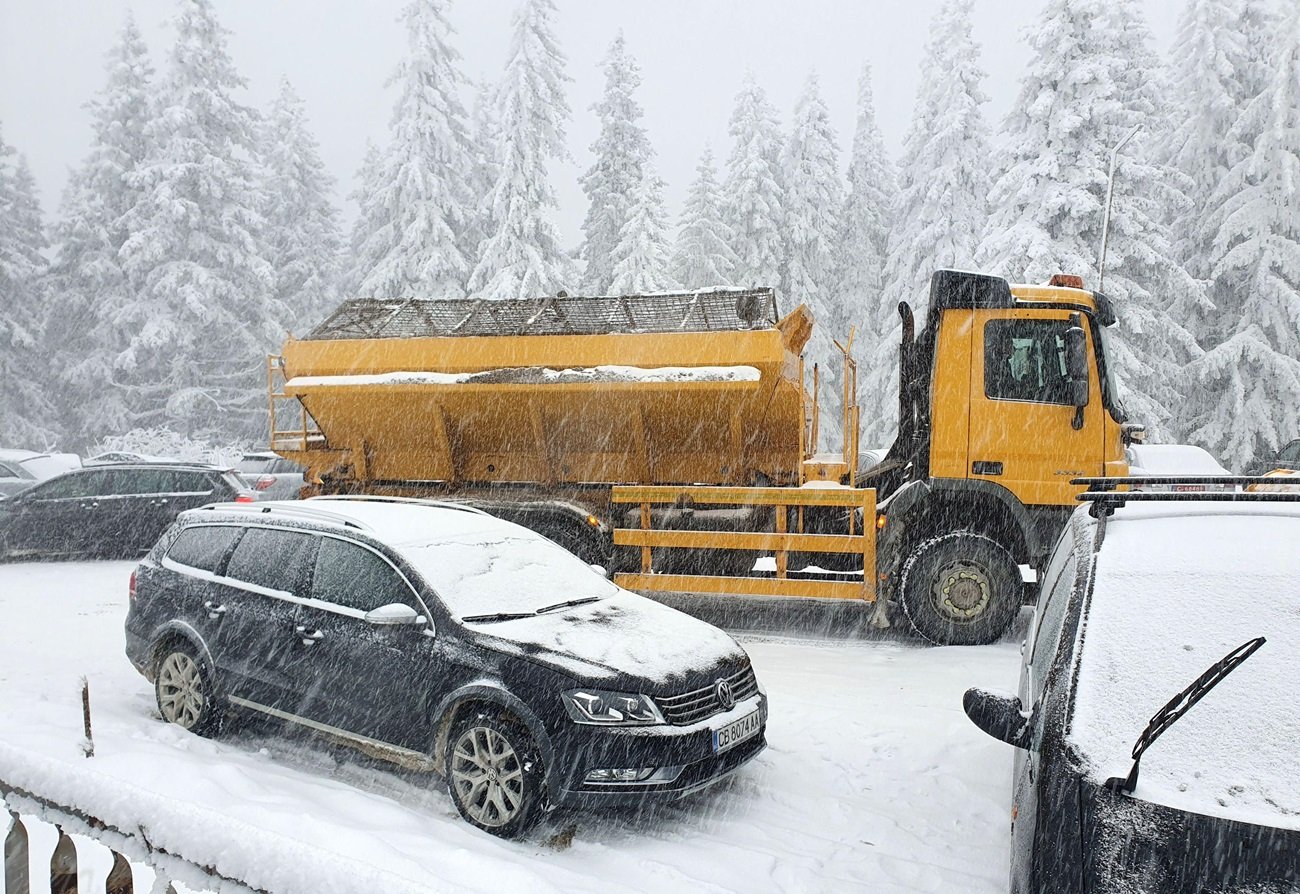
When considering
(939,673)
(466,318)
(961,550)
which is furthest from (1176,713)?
(466,318)

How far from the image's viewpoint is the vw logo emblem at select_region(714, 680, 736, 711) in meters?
4.87

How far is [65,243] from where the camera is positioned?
33.0 metres

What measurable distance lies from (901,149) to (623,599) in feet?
96.8

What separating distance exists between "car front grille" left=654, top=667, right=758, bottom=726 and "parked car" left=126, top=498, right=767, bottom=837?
10 mm

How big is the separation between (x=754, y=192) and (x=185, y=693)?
2980 centimetres

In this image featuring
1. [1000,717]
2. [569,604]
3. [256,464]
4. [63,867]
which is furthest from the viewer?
[256,464]

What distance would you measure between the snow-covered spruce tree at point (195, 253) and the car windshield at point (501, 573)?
2646cm

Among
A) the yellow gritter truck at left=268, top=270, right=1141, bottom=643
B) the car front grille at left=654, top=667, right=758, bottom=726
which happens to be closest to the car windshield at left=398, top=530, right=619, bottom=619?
the car front grille at left=654, top=667, right=758, bottom=726

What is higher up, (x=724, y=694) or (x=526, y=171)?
(x=526, y=171)

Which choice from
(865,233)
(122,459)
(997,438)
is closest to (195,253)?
(122,459)

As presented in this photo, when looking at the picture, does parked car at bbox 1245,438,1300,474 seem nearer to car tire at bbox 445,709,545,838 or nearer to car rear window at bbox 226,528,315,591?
car tire at bbox 445,709,545,838

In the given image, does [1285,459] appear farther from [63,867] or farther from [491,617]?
[63,867]

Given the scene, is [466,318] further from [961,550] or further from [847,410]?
[961,550]

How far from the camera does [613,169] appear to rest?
32.9 metres
